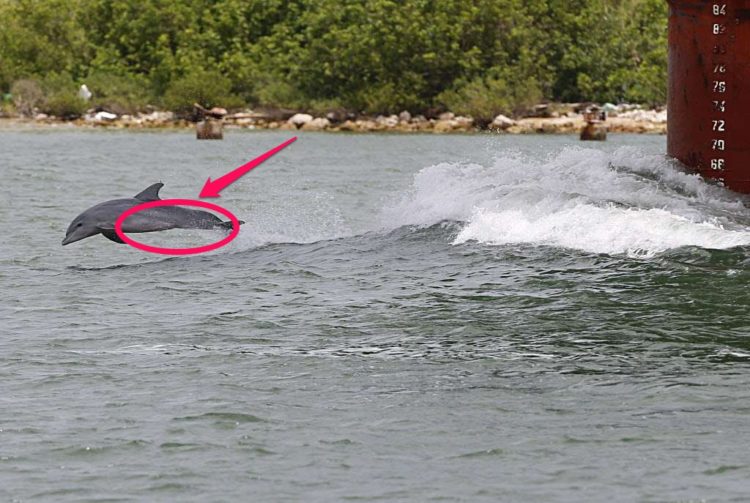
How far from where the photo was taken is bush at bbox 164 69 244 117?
90125 millimetres

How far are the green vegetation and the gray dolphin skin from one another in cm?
6353

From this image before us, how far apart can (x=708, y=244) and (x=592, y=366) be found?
509 cm

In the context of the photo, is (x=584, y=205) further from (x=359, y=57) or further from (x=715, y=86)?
(x=359, y=57)

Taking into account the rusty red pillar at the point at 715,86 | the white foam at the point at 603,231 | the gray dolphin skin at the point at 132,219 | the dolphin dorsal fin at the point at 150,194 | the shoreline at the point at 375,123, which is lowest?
the shoreline at the point at 375,123

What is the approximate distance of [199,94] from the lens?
296ft

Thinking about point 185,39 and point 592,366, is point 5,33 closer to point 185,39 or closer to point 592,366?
point 185,39

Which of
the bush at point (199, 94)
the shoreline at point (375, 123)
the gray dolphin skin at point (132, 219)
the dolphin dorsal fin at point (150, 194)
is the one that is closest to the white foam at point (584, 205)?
the gray dolphin skin at point (132, 219)

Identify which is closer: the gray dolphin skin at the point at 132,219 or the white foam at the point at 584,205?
the gray dolphin skin at the point at 132,219

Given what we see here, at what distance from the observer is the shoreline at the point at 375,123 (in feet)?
246

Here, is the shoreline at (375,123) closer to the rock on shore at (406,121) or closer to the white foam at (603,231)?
the rock on shore at (406,121)

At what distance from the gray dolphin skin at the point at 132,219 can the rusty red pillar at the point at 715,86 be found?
666 centimetres

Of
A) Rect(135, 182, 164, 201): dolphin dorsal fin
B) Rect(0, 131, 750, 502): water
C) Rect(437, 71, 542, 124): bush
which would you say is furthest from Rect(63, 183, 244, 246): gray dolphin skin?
Rect(437, 71, 542, 124): bush

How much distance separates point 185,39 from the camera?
96938 mm

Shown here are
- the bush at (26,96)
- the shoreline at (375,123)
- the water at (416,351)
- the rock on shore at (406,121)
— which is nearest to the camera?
the water at (416,351)
